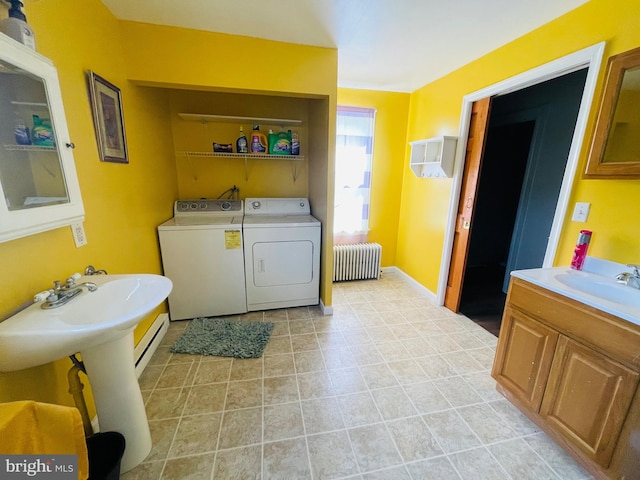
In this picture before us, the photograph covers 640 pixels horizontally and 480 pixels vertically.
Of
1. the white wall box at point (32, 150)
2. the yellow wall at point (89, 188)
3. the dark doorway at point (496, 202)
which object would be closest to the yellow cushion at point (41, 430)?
the yellow wall at point (89, 188)

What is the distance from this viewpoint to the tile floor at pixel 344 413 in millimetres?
1272

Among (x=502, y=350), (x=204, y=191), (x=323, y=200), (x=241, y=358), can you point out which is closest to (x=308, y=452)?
(x=241, y=358)

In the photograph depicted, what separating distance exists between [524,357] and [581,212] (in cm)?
96

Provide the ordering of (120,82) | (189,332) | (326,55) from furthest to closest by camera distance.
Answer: (189,332)
(326,55)
(120,82)

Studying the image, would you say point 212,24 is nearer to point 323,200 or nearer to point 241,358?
point 323,200

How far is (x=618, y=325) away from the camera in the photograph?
1086 mm

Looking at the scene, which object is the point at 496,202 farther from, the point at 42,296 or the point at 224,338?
the point at 42,296

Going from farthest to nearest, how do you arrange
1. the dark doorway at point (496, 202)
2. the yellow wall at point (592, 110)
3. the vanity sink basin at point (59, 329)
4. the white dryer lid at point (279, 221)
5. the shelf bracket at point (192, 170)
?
the dark doorway at point (496, 202) < the shelf bracket at point (192, 170) < the white dryer lid at point (279, 221) < the yellow wall at point (592, 110) < the vanity sink basin at point (59, 329)

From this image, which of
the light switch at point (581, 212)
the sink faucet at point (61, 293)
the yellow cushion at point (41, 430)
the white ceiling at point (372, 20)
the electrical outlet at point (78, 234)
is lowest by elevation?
the yellow cushion at point (41, 430)

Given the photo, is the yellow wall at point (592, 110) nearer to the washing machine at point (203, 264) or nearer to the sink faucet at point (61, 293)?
the washing machine at point (203, 264)

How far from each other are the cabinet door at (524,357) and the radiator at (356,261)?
1923 mm

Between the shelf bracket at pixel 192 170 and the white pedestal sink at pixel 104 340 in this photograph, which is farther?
the shelf bracket at pixel 192 170

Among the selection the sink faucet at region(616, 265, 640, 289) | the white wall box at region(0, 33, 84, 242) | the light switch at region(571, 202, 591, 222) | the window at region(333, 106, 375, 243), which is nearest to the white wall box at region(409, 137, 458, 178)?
the window at region(333, 106, 375, 243)

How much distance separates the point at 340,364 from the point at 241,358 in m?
0.78
